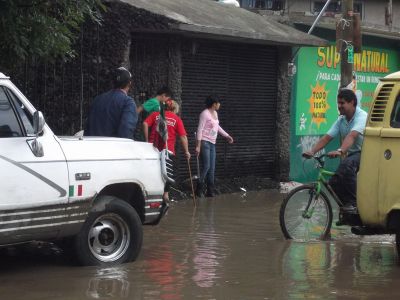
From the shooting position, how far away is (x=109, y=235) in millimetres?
8703

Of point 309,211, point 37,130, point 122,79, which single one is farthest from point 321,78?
point 37,130

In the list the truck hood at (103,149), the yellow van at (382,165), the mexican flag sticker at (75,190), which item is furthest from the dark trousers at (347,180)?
the mexican flag sticker at (75,190)

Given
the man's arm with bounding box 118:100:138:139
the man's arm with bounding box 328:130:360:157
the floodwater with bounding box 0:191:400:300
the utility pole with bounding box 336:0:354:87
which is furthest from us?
the utility pole with bounding box 336:0:354:87

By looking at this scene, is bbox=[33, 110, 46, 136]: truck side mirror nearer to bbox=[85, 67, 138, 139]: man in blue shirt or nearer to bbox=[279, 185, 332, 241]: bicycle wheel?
bbox=[85, 67, 138, 139]: man in blue shirt

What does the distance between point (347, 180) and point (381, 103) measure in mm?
1648

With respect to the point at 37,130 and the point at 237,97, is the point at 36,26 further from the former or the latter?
the point at 237,97

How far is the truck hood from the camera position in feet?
27.0

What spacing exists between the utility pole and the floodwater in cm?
478

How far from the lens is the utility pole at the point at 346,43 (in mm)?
15844

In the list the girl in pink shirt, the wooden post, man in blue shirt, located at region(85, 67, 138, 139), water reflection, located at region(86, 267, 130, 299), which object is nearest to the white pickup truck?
water reflection, located at region(86, 267, 130, 299)

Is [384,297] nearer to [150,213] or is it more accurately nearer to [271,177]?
[150,213]

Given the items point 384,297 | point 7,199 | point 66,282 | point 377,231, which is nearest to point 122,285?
point 66,282

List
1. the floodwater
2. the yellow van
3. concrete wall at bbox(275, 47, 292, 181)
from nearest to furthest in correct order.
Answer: the floodwater → the yellow van → concrete wall at bbox(275, 47, 292, 181)

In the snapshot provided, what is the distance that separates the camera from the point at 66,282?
793 centimetres
